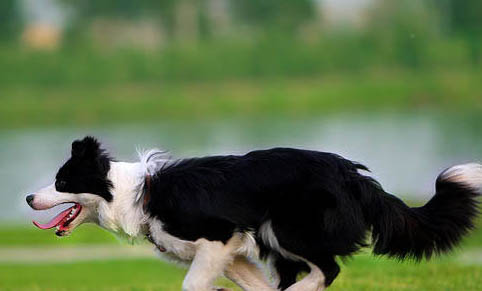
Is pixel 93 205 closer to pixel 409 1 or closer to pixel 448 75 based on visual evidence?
pixel 448 75

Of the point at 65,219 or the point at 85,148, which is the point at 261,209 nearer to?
the point at 85,148

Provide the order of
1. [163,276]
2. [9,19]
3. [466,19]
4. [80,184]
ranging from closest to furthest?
[80,184], [163,276], [466,19], [9,19]

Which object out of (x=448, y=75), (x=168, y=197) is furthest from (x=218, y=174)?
(x=448, y=75)

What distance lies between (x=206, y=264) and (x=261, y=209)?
1.92ft

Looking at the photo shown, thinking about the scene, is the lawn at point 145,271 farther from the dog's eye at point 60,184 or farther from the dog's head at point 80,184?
the dog's eye at point 60,184

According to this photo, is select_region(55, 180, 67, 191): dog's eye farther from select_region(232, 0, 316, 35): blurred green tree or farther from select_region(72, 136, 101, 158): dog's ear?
select_region(232, 0, 316, 35): blurred green tree

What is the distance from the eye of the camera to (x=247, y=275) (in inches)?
306

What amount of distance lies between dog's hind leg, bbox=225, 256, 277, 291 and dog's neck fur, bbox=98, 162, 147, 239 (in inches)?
31.0

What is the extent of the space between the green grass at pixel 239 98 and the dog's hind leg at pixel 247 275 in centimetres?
4253

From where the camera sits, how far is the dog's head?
7.53 m

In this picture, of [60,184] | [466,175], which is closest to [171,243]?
[60,184]

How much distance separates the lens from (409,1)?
81312mm

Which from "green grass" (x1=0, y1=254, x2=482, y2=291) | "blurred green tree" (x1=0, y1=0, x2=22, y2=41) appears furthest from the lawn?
"blurred green tree" (x1=0, y1=0, x2=22, y2=41)

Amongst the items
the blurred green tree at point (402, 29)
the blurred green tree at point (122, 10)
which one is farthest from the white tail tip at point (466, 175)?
the blurred green tree at point (122, 10)
